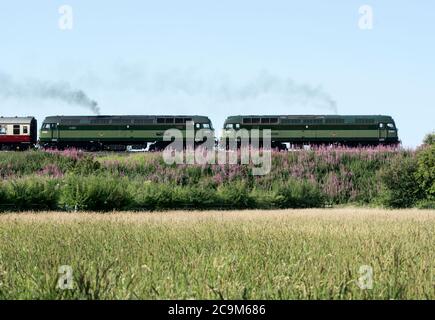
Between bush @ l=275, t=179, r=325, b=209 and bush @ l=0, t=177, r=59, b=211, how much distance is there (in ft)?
27.0

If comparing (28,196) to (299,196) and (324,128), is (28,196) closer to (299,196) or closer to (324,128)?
(299,196)

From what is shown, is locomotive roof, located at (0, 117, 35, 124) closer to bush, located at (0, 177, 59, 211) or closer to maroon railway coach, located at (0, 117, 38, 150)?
maroon railway coach, located at (0, 117, 38, 150)

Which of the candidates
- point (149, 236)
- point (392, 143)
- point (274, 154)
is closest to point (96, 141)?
point (274, 154)

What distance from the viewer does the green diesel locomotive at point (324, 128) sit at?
132 feet

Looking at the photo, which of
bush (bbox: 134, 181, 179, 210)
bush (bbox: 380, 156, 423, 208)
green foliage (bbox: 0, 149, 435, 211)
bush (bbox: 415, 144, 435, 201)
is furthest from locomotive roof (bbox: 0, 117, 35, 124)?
bush (bbox: 415, 144, 435, 201)

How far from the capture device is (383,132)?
40.5 meters

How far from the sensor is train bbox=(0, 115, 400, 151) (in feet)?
132

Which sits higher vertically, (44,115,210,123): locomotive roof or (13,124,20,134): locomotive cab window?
(44,115,210,123): locomotive roof

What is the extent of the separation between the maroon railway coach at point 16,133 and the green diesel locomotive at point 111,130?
118 inches

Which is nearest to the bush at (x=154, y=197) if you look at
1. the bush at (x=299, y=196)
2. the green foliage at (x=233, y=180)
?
the green foliage at (x=233, y=180)

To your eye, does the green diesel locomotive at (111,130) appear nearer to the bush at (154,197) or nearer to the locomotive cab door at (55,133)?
the locomotive cab door at (55,133)

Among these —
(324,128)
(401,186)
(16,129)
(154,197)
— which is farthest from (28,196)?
(16,129)

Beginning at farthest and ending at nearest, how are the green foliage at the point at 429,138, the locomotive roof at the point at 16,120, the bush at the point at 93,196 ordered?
the locomotive roof at the point at 16,120 < the green foliage at the point at 429,138 < the bush at the point at 93,196

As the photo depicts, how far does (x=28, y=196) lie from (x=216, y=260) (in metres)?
14.9
